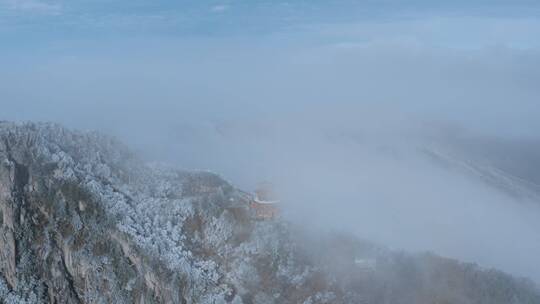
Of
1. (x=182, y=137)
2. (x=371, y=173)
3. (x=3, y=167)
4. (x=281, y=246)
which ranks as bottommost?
(x=371, y=173)

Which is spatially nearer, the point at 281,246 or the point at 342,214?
the point at 281,246

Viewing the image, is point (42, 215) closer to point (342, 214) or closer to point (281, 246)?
point (281, 246)

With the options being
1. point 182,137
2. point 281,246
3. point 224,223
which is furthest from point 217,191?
point 182,137

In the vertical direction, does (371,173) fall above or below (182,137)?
below

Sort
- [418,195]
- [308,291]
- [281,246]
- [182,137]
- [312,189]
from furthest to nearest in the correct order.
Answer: [182,137]
[418,195]
[312,189]
[281,246]
[308,291]

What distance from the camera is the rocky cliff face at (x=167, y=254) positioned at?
90250 millimetres

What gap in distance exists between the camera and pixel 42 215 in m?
100

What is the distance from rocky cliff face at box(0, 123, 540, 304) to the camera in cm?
Result: 9025

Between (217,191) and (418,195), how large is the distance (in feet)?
294

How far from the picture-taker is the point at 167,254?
94125mm

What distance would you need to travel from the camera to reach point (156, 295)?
9388cm

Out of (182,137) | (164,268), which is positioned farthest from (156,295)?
(182,137)

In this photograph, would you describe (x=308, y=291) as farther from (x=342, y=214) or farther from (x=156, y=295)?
(x=342, y=214)

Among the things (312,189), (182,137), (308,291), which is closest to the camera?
(308,291)
